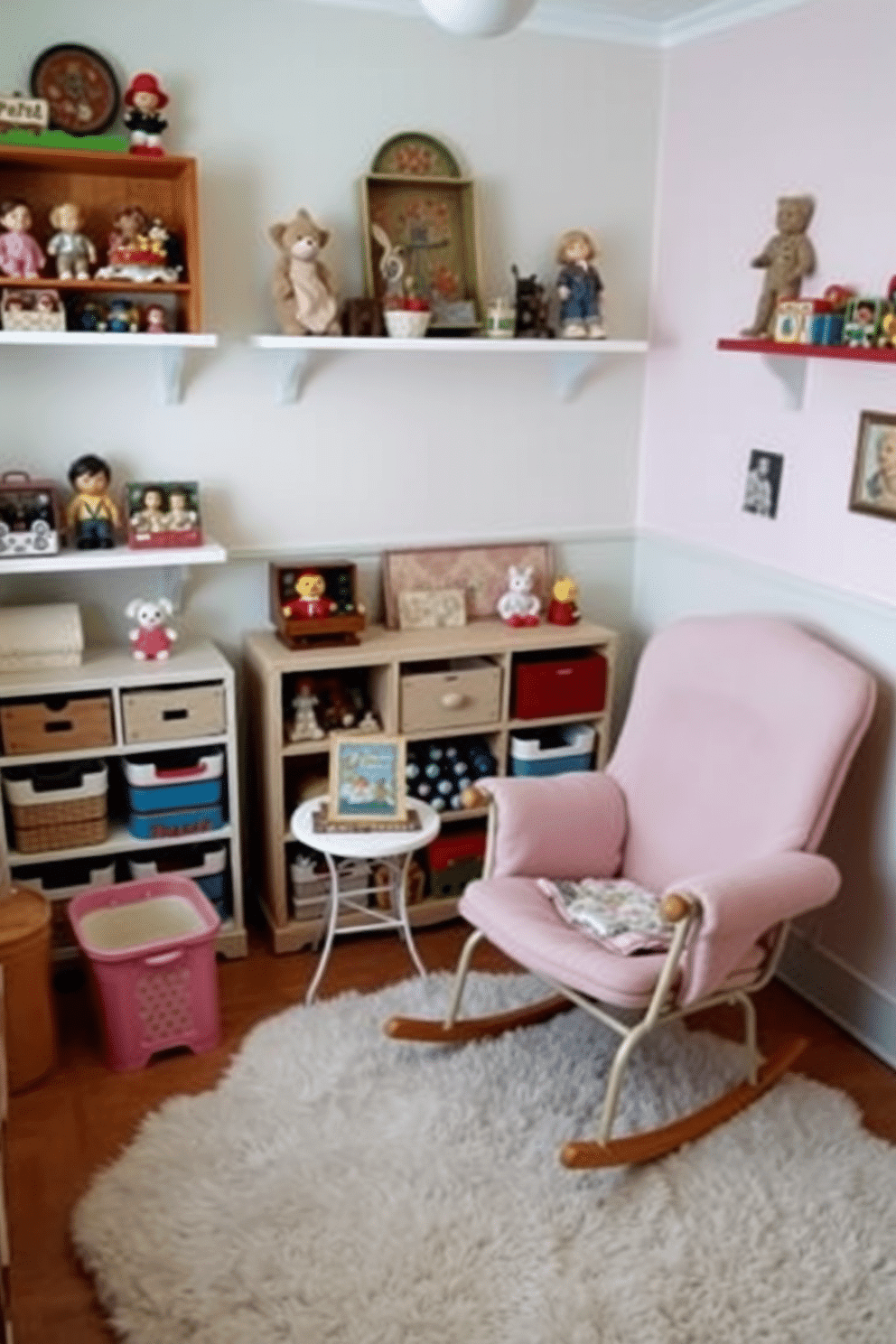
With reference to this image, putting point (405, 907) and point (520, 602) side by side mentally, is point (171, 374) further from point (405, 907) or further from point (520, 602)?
point (405, 907)

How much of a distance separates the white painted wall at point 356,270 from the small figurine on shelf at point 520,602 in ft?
0.58

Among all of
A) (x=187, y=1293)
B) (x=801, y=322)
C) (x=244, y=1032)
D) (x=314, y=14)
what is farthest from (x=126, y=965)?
(x=314, y=14)

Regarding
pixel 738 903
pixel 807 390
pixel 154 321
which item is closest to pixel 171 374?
pixel 154 321

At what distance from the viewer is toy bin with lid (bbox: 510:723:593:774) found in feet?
9.40

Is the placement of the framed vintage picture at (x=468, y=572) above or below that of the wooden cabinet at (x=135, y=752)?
above

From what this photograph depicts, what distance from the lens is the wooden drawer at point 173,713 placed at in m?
2.50

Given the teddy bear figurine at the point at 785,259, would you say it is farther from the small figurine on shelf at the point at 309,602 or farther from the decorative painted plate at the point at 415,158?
the small figurine on shelf at the point at 309,602

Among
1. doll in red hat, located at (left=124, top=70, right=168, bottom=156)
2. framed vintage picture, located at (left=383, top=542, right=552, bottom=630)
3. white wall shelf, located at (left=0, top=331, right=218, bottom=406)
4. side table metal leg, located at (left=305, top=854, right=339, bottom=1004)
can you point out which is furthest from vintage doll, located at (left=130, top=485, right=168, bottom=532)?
side table metal leg, located at (left=305, top=854, right=339, bottom=1004)

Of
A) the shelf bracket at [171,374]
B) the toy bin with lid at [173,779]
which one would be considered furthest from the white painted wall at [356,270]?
the toy bin with lid at [173,779]

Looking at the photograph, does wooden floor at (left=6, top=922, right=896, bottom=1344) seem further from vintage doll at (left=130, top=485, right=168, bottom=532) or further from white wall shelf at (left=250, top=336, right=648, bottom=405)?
white wall shelf at (left=250, top=336, right=648, bottom=405)

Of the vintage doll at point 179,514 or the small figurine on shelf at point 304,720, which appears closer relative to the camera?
the vintage doll at point 179,514

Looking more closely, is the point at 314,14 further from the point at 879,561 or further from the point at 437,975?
the point at 437,975

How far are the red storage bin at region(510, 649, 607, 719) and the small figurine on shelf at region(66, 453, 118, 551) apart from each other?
105cm

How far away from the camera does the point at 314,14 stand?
8.24 feet
